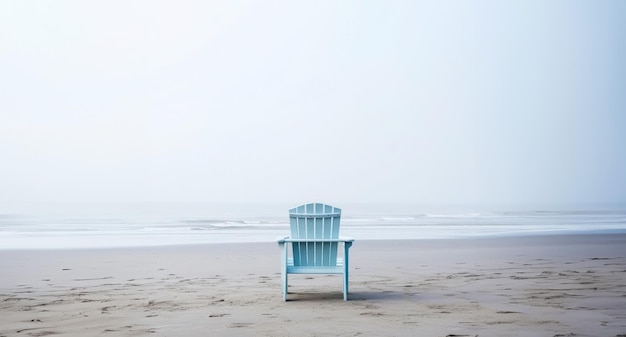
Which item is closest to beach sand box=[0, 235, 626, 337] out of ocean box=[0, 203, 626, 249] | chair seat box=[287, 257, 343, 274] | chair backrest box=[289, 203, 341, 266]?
chair seat box=[287, 257, 343, 274]

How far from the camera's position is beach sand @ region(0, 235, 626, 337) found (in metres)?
5.18

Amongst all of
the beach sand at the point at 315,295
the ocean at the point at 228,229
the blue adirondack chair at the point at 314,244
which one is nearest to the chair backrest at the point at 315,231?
the blue adirondack chair at the point at 314,244

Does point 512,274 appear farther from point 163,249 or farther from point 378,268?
point 163,249

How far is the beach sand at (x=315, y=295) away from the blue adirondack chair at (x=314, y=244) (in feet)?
0.99

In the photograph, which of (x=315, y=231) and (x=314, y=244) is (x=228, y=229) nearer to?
(x=315, y=231)

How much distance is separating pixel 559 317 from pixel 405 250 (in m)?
7.92

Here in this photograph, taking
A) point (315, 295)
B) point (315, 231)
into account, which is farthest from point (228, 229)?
point (315, 231)

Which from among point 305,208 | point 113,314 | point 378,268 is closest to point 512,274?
point 378,268

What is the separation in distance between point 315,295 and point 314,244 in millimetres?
619

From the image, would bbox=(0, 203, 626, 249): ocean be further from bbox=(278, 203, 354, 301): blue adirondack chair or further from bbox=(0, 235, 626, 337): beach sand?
bbox=(278, 203, 354, 301): blue adirondack chair

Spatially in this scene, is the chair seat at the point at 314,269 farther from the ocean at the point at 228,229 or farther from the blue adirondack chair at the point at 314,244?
the ocean at the point at 228,229

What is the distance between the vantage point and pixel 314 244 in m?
6.89

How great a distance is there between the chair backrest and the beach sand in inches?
15.4

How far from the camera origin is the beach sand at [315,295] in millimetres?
5184
